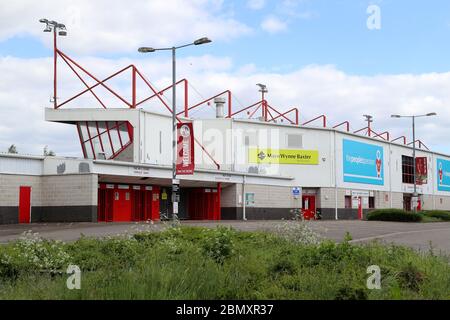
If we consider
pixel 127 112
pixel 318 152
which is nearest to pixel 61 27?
pixel 127 112

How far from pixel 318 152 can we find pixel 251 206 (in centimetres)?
1074

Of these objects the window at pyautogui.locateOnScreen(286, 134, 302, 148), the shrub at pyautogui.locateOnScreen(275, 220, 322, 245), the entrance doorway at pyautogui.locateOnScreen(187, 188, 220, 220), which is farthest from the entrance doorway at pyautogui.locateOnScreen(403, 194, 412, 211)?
the shrub at pyautogui.locateOnScreen(275, 220, 322, 245)

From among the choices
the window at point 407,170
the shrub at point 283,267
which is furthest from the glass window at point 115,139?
the window at point 407,170

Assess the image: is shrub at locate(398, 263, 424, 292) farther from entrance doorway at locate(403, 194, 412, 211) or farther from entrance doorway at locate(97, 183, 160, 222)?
entrance doorway at locate(403, 194, 412, 211)

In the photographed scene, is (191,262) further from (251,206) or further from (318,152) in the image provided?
(318,152)

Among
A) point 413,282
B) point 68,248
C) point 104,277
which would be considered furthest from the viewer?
point 68,248

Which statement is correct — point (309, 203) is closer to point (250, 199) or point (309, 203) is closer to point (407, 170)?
point (250, 199)

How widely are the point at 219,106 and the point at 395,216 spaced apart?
16509mm

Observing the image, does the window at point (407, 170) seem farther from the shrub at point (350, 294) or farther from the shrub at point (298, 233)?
the shrub at point (350, 294)

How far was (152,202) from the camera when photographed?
131ft

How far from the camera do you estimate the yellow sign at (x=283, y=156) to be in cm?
4862

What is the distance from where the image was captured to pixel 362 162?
57375mm

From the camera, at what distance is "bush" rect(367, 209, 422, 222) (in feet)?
143

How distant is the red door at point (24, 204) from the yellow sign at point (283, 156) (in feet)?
66.2
